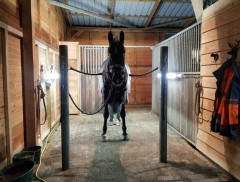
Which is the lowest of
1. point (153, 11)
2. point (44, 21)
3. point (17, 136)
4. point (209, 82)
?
point (17, 136)

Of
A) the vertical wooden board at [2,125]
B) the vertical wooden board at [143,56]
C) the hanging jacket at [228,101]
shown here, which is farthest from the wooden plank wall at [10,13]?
the vertical wooden board at [143,56]

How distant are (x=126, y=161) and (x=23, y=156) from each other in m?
1.37

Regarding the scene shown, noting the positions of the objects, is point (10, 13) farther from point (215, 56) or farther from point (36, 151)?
point (215, 56)

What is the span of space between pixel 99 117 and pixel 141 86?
2.76 m

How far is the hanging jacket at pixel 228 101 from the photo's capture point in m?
2.14

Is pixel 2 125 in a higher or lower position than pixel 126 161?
higher

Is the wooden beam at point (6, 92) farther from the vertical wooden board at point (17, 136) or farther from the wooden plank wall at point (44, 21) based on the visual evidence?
the wooden plank wall at point (44, 21)

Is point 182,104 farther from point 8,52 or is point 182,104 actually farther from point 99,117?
point 8,52

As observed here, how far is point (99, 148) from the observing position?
3393mm

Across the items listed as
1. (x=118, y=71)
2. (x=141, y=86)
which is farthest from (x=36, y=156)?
(x=141, y=86)

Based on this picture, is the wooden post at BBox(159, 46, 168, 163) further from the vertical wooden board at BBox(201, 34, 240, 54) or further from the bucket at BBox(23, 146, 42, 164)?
the bucket at BBox(23, 146, 42, 164)

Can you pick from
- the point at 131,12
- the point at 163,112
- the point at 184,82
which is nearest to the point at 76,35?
the point at 131,12

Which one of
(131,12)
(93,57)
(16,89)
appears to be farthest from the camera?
(131,12)

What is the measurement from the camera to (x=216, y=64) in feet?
8.82
